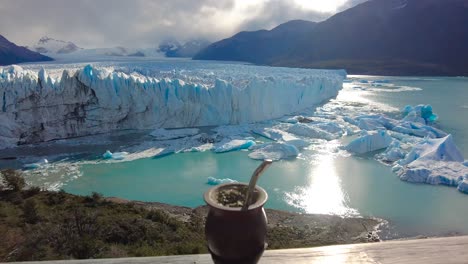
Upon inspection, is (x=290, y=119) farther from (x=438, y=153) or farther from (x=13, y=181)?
(x=13, y=181)

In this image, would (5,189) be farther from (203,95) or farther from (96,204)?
(203,95)

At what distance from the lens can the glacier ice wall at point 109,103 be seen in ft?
38.2

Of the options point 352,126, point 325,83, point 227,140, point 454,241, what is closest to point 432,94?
point 325,83

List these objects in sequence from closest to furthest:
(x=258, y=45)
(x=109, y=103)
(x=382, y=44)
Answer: (x=109, y=103) → (x=382, y=44) → (x=258, y=45)

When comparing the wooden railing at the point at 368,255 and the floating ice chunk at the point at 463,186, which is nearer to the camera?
the wooden railing at the point at 368,255

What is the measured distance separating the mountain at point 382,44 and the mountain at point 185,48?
9.85 meters

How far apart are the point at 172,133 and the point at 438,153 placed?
27.6 ft

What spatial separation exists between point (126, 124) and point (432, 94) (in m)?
19.8

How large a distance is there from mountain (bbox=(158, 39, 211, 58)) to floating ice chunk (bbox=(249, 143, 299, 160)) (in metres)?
61.0

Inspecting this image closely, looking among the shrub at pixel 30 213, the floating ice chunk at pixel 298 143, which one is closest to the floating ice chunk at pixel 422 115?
the floating ice chunk at pixel 298 143

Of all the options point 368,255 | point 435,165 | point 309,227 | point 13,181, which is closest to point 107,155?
point 13,181

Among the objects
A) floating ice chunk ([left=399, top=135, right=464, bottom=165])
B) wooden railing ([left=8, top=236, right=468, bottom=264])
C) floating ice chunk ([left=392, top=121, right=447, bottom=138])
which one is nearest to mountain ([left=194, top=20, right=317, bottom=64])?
floating ice chunk ([left=392, top=121, right=447, bottom=138])

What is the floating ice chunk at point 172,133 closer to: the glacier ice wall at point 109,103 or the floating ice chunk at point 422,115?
the glacier ice wall at point 109,103

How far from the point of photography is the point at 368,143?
34.4 ft
